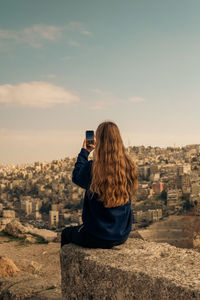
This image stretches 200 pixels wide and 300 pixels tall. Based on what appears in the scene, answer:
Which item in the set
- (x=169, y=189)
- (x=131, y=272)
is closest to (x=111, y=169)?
(x=131, y=272)

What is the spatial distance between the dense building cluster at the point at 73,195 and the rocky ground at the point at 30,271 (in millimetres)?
3385

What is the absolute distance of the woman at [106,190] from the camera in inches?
106

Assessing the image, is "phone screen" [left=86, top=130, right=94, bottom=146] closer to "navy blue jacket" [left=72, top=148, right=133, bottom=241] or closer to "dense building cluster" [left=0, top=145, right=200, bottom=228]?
"navy blue jacket" [left=72, top=148, right=133, bottom=241]

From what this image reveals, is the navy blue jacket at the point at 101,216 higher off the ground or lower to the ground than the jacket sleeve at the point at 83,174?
lower

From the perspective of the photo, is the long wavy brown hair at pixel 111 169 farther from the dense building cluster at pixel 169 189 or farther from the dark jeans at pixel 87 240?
the dense building cluster at pixel 169 189

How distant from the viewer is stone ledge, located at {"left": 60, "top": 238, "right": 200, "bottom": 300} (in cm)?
206

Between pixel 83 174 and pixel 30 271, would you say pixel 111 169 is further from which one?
pixel 30 271

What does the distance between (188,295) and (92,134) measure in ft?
4.99

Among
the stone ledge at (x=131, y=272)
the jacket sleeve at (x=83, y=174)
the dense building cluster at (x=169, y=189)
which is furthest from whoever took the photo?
the dense building cluster at (x=169, y=189)

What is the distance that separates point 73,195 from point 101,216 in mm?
34747

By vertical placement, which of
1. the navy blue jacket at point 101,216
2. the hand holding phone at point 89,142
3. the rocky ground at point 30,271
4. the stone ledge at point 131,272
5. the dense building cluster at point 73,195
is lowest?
the dense building cluster at point 73,195

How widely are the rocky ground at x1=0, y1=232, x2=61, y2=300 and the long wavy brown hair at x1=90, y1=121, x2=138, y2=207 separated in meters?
1.61

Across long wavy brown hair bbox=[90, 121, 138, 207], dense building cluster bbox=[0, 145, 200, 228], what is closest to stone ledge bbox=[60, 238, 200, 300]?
long wavy brown hair bbox=[90, 121, 138, 207]

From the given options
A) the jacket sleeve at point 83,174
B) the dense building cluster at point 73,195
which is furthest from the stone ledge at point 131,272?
the dense building cluster at point 73,195
